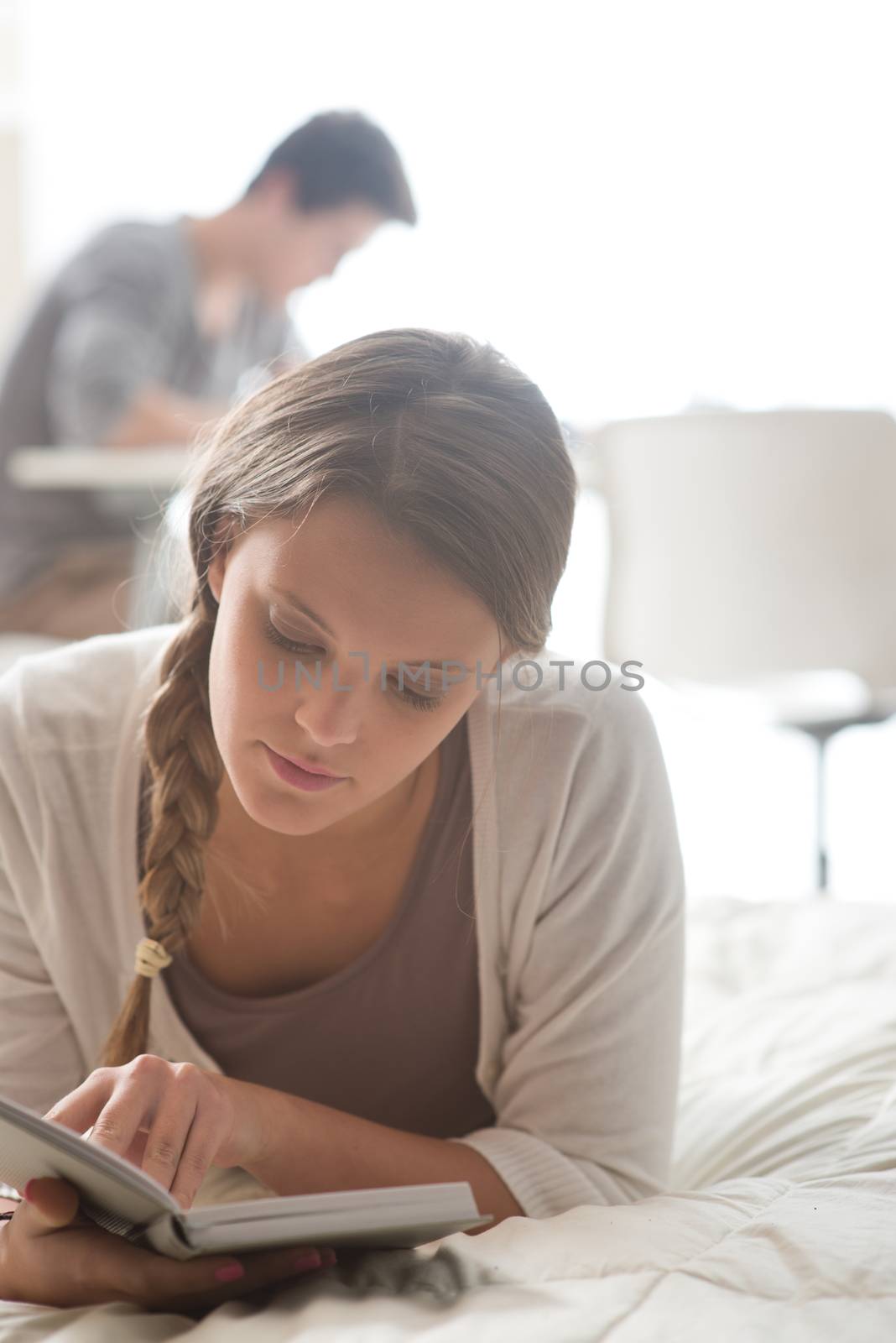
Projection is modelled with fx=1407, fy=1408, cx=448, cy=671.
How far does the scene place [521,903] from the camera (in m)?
0.94

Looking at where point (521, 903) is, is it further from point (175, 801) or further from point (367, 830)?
point (175, 801)

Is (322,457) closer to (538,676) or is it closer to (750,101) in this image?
(538,676)

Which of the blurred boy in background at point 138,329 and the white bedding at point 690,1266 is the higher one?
the blurred boy in background at point 138,329

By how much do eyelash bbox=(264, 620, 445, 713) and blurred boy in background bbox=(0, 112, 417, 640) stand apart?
1351 mm

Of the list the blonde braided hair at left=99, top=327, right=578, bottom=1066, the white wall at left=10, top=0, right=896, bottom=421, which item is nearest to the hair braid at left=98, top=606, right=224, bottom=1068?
the blonde braided hair at left=99, top=327, right=578, bottom=1066

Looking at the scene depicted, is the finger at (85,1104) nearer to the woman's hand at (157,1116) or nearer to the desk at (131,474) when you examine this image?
the woman's hand at (157,1116)

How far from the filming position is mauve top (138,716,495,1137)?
3.13 ft

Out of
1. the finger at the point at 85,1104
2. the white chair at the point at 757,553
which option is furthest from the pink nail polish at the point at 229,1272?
the white chair at the point at 757,553

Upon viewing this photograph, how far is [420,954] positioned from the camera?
96cm

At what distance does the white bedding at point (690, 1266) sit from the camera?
618 millimetres

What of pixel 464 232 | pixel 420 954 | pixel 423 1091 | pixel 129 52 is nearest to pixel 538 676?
pixel 420 954

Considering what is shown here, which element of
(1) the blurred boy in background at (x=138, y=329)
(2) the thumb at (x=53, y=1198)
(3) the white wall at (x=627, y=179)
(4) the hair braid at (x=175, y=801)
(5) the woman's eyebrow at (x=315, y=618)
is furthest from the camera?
(3) the white wall at (x=627, y=179)

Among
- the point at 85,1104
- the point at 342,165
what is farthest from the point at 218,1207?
the point at 342,165

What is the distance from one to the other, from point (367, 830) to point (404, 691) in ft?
0.69
